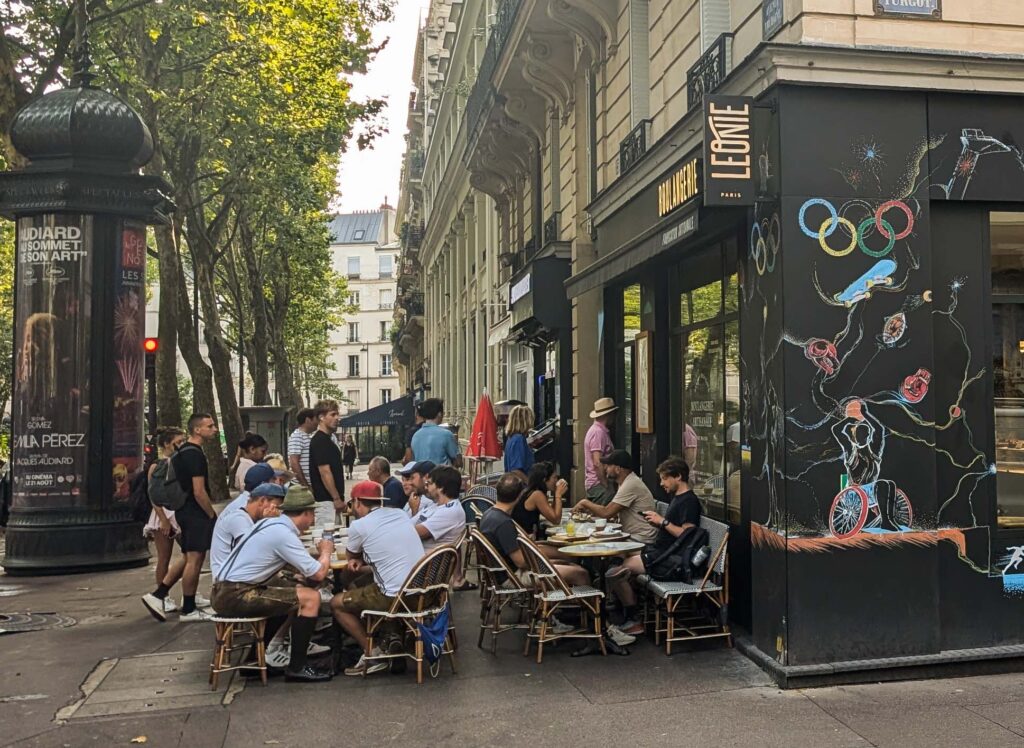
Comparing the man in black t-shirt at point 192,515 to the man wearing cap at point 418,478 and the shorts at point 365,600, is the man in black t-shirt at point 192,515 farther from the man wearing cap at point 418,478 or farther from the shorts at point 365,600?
the shorts at point 365,600

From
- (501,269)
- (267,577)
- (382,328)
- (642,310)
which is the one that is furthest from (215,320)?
(382,328)

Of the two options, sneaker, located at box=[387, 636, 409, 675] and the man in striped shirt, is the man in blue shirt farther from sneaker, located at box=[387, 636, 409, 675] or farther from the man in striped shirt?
sneaker, located at box=[387, 636, 409, 675]

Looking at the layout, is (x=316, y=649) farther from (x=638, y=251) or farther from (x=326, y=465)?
(x=638, y=251)

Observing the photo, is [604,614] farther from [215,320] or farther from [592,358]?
[215,320]

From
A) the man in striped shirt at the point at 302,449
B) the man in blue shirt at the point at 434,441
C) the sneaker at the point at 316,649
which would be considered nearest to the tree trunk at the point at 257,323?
the man in striped shirt at the point at 302,449

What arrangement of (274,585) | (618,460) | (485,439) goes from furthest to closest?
(485,439) → (618,460) → (274,585)

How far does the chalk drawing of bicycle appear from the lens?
21.3ft

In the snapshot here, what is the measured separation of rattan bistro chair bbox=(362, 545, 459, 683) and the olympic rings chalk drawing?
319 centimetres

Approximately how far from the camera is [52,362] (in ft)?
39.7

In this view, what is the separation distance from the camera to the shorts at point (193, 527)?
29.3ft

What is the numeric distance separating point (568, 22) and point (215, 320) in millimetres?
16223

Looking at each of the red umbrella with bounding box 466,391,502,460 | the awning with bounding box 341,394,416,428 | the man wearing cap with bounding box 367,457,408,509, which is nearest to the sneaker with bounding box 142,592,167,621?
the man wearing cap with bounding box 367,457,408,509

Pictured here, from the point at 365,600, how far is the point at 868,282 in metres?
3.94

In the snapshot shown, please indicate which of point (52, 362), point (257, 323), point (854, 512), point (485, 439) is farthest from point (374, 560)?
point (257, 323)
